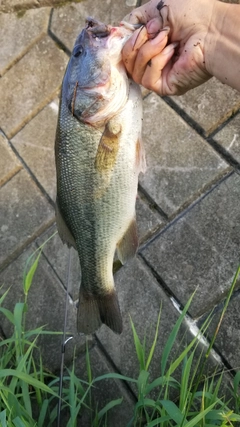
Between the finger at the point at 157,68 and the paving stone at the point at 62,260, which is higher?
the finger at the point at 157,68

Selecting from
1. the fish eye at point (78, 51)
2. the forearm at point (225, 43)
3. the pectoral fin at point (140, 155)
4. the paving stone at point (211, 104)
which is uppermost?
the fish eye at point (78, 51)

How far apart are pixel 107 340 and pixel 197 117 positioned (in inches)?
52.4

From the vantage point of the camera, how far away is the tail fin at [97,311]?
2010 mm

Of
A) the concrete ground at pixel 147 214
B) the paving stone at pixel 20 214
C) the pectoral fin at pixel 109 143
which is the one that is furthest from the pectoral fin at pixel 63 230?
the paving stone at pixel 20 214

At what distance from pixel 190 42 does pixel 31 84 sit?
177 cm

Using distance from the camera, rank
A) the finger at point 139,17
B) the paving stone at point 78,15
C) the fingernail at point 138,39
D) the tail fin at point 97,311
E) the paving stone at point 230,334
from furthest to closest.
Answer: the paving stone at point 78,15
the paving stone at point 230,334
the tail fin at point 97,311
the finger at point 139,17
the fingernail at point 138,39

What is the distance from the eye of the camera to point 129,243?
190 centimetres

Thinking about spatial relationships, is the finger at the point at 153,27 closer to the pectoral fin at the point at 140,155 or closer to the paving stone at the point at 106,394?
the pectoral fin at the point at 140,155

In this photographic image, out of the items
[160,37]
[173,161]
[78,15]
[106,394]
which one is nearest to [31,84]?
[78,15]

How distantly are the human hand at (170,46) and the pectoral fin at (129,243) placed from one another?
53 cm

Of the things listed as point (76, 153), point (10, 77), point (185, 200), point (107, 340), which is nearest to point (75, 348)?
point (107, 340)

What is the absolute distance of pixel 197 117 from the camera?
9.21 feet

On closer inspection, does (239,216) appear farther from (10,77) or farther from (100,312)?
(10,77)

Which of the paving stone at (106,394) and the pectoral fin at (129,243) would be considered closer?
the pectoral fin at (129,243)
